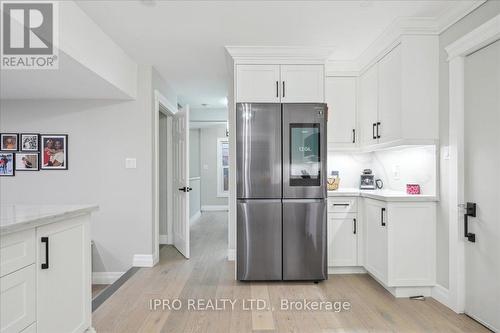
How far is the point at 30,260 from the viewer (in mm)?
1522

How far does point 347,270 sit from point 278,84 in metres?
2.20

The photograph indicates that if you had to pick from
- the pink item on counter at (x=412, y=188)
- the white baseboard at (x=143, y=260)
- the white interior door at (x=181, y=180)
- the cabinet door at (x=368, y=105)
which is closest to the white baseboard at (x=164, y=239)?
the white interior door at (x=181, y=180)

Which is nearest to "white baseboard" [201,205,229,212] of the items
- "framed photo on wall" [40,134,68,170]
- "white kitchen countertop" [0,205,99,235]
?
"framed photo on wall" [40,134,68,170]

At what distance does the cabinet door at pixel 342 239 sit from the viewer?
345 cm

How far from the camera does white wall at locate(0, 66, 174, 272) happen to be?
12.3ft

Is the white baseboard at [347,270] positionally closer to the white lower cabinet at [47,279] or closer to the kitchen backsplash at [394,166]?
the kitchen backsplash at [394,166]

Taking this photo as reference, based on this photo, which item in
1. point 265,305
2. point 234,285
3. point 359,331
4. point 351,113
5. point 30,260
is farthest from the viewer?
point 351,113

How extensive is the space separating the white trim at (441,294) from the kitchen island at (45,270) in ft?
9.20

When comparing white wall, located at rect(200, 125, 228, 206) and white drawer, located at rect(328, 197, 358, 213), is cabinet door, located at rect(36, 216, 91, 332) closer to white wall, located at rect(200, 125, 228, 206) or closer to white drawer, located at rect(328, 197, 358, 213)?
white drawer, located at rect(328, 197, 358, 213)

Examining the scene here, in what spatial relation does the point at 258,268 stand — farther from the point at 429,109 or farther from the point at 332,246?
the point at 429,109

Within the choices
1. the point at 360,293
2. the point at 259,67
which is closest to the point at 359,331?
the point at 360,293

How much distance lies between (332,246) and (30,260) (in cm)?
280

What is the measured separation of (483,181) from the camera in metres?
2.36

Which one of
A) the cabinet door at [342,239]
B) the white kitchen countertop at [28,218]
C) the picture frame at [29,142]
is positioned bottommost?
the cabinet door at [342,239]
